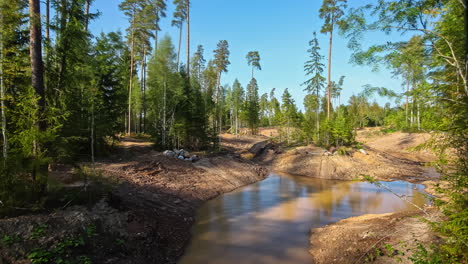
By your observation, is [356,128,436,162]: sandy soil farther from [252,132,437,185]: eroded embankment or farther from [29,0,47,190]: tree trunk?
[29,0,47,190]: tree trunk

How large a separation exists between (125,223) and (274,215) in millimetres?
7154

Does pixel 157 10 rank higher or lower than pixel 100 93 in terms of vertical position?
higher

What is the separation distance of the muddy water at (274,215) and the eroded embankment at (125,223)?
3.06 ft

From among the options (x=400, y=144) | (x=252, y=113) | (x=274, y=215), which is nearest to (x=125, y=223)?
(x=274, y=215)

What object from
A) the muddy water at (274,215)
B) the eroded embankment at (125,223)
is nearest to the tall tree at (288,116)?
the muddy water at (274,215)

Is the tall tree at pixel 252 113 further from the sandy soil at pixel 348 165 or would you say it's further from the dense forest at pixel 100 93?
the dense forest at pixel 100 93

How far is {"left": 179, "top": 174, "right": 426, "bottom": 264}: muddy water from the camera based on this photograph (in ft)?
24.9

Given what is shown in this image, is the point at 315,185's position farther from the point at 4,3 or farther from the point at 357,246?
the point at 4,3

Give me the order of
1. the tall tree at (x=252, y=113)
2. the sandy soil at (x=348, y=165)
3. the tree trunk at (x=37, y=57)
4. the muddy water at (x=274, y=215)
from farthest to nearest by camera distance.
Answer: the tall tree at (x=252, y=113), the sandy soil at (x=348, y=165), the muddy water at (x=274, y=215), the tree trunk at (x=37, y=57)

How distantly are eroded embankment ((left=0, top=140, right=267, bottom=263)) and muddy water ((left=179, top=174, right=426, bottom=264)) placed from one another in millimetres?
933

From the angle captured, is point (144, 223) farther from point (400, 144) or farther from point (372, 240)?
point (400, 144)

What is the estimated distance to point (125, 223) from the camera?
7.30 meters

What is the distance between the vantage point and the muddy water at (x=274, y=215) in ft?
24.9

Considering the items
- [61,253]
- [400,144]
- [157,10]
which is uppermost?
[157,10]
